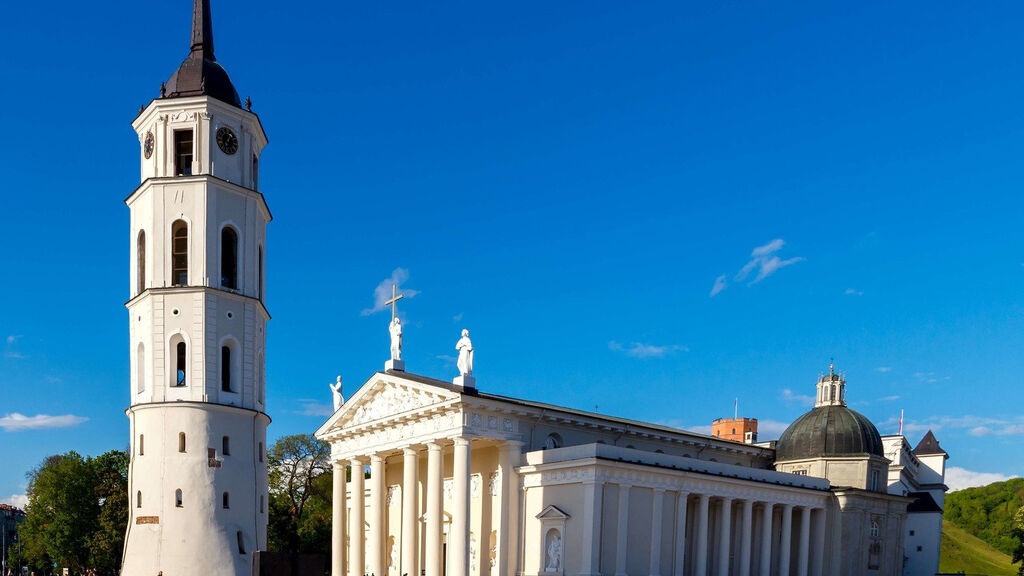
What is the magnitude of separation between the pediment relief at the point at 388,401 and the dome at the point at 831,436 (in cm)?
2299

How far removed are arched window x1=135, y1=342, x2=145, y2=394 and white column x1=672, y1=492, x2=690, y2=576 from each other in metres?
23.6

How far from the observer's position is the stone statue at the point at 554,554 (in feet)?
137

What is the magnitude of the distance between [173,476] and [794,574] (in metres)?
30.8

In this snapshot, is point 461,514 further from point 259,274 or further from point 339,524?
point 259,274

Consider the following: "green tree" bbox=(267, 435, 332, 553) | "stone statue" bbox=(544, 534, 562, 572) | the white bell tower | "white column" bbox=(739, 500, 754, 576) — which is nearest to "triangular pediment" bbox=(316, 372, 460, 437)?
the white bell tower

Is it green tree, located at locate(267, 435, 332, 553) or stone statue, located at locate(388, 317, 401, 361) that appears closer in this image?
stone statue, located at locate(388, 317, 401, 361)

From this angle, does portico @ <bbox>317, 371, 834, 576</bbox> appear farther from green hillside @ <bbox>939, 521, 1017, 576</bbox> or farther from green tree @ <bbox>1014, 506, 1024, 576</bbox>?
green hillside @ <bbox>939, 521, 1017, 576</bbox>

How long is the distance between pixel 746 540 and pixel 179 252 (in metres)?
29.1

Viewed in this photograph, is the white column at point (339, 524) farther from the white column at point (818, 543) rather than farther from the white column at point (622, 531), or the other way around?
the white column at point (818, 543)

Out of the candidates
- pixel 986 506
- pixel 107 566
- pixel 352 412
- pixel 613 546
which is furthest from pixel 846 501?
pixel 986 506

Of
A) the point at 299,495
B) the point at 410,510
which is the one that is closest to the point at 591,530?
the point at 410,510

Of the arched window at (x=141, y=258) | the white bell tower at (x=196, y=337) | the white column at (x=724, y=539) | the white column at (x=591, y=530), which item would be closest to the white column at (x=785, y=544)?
the white column at (x=724, y=539)

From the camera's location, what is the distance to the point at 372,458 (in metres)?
48.7

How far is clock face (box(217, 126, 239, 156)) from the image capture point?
4159cm
